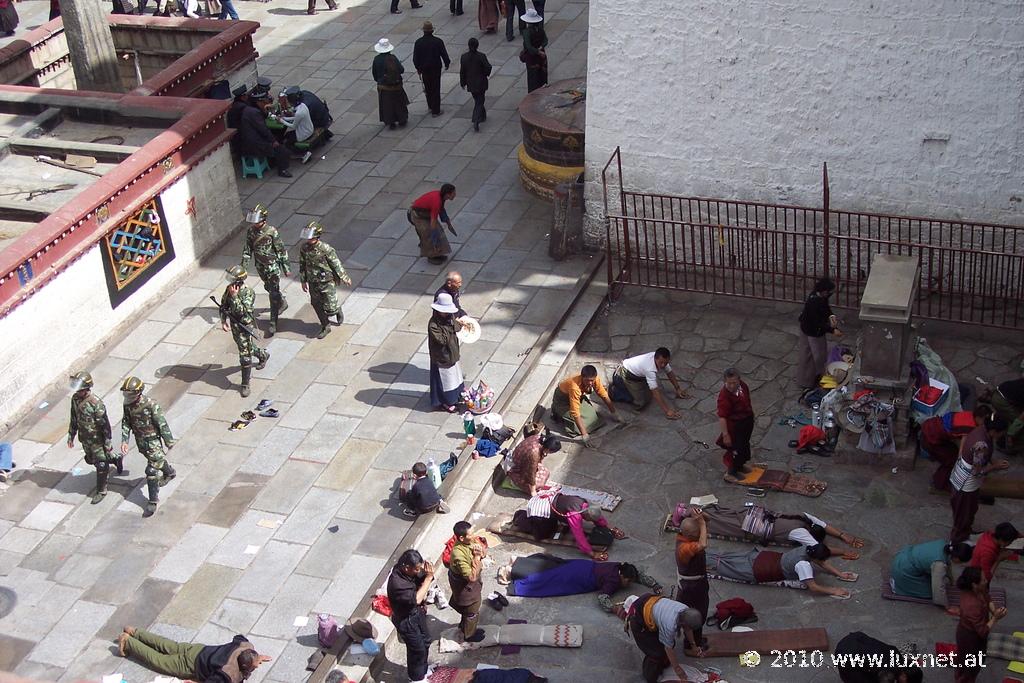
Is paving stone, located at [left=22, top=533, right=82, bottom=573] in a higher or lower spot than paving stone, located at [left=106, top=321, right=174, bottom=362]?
lower

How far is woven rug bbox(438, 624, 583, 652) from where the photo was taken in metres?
10.1

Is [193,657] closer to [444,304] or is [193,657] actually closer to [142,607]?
[142,607]

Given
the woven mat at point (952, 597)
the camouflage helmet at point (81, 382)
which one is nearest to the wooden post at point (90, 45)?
the camouflage helmet at point (81, 382)

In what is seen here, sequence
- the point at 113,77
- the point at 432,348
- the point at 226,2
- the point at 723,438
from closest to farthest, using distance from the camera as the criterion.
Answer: the point at 723,438 < the point at 432,348 < the point at 113,77 < the point at 226,2

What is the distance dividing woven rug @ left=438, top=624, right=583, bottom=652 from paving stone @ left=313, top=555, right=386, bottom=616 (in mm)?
875

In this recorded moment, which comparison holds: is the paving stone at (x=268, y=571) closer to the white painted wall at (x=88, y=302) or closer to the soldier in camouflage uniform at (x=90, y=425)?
the soldier in camouflage uniform at (x=90, y=425)

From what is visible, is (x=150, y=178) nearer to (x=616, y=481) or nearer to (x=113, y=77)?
(x=113, y=77)

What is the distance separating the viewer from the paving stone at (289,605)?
34.2ft

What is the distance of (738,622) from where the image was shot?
10117mm

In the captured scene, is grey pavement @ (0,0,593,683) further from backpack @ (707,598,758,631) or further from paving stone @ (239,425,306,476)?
backpack @ (707,598,758,631)

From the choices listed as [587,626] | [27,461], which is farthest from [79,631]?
[587,626]

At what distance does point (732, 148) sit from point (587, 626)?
257 inches

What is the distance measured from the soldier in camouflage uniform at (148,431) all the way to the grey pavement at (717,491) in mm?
2745

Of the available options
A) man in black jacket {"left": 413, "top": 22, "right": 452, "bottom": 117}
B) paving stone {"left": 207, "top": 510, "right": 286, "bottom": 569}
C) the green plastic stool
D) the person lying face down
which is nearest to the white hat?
paving stone {"left": 207, "top": 510, "right": 286, "bottom": 569}
